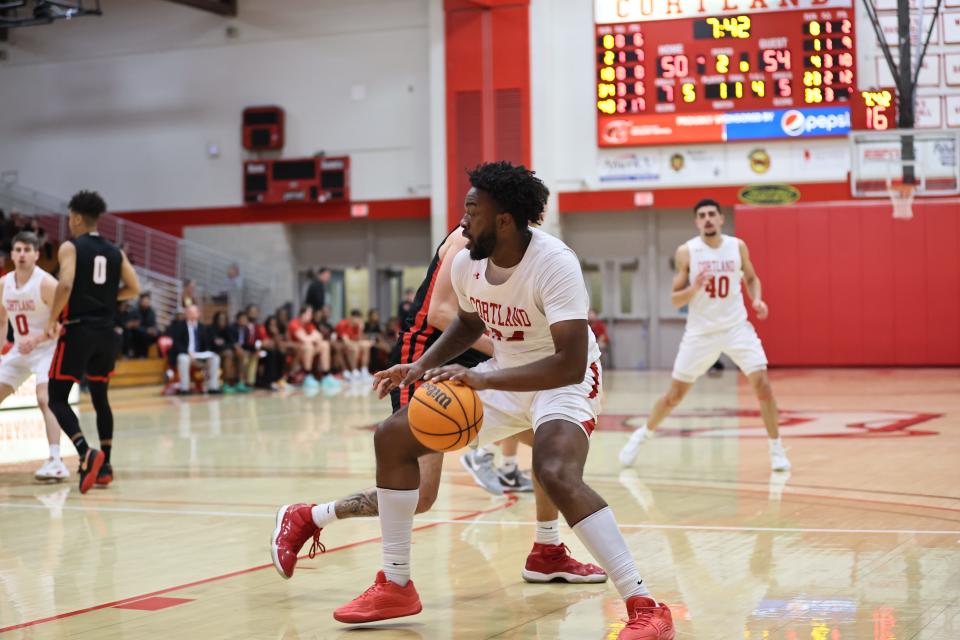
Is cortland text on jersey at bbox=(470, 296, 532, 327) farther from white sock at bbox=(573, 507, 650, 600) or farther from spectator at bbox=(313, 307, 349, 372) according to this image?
spectator at bbox=(313, 307, 349, 372)

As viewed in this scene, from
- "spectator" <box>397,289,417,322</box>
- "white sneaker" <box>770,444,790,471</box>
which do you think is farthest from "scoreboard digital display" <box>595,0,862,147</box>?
"white sneaker" <box>770,444,790,471</box>

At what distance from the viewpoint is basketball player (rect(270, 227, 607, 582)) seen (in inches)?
182

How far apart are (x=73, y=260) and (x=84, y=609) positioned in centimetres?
388

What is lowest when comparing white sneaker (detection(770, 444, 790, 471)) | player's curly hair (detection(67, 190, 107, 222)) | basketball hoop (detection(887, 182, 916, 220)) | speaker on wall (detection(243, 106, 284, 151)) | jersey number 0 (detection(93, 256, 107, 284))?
white sneaker (detection(770, 444, 790, 471))

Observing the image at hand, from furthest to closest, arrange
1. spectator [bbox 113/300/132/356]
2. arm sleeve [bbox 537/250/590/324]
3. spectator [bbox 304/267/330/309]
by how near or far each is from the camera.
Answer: spectator [bbox 304/267/330/309]
spectator [bbox 113/300/132/356]
arm sleeve [bbox 537/250/590/324]

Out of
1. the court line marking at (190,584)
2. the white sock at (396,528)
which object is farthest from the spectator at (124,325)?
the white sock at (396,528)

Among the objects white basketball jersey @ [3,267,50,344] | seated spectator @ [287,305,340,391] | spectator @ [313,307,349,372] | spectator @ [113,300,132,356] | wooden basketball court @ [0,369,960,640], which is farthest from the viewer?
spectator @ [313,307,349,372]

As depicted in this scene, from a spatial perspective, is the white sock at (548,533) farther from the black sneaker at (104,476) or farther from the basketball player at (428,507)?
the black sneaker at (104,476)

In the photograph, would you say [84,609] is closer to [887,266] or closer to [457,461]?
[457,461]

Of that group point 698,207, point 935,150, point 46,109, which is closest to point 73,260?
point 698,207

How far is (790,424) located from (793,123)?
37.4 ft

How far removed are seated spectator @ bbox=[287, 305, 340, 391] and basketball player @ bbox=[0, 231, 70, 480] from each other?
38.4 ft

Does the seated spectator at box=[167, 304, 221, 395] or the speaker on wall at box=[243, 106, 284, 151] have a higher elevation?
the speaker on wall at box=[243, 106, 284, 151]

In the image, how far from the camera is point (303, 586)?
474cm
